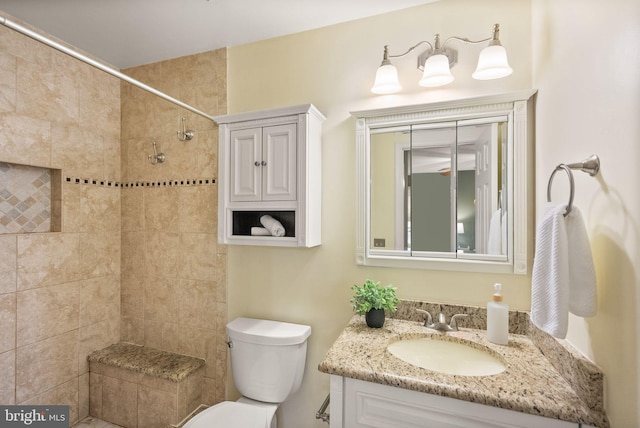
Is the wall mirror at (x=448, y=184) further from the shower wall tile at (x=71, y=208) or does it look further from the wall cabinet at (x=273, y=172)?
the shower wall tile at (x=71, y=208)

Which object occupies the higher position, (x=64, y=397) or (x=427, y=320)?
(x=427, y=320)

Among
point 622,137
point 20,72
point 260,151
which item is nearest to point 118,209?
point 20,72

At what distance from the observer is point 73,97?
1802 mm

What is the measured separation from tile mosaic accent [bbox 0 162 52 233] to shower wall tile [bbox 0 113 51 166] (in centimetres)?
9

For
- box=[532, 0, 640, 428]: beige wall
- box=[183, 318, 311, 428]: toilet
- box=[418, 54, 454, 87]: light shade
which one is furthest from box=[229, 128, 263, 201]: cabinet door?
box=[532, 0, 640, 428]: beige wall

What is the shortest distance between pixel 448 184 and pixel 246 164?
1015 millimetres

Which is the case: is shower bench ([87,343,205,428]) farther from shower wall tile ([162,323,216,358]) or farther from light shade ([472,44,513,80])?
light shade ([472,44,513,80])

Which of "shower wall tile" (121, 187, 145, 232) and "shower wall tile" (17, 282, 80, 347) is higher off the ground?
"shower wall tile" (121, 187, 145, 232)

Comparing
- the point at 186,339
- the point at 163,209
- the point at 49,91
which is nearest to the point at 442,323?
the point at 186,339

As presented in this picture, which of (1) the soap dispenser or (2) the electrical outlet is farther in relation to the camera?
(2) the electrical outlet

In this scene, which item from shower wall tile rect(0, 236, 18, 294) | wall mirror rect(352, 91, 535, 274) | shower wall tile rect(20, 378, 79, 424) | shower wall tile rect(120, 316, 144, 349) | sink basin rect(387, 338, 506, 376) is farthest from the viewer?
shower wall tile rect(120, 316, 144, 349)

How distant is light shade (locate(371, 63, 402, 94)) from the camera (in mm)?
1374

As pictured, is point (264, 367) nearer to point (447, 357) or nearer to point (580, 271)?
point (447, 357)

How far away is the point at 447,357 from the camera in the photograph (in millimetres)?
1201
